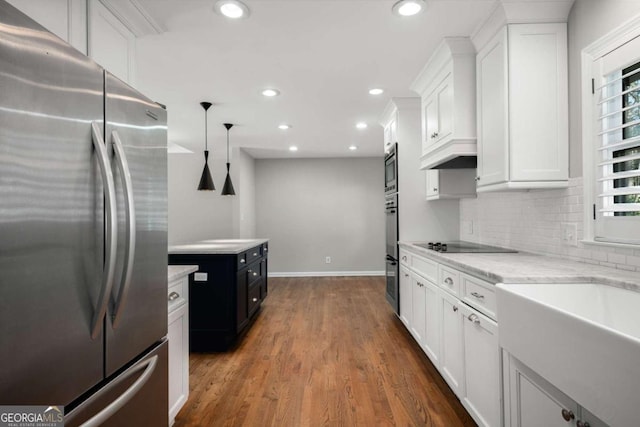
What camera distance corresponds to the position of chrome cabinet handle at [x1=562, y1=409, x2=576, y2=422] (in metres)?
1.07

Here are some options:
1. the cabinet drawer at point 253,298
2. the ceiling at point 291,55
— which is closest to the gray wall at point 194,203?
the ceiling at point 291,55

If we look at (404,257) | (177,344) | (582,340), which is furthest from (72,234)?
(404,257)

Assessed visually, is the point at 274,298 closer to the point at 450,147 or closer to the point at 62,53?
the point at 450,147

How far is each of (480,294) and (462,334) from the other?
14.5 inches

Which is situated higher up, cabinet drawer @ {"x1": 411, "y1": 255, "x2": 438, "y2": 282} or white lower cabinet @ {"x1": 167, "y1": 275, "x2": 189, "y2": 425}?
cabinet drawer @ {"x1": 411, "y1": 255, "x2": 438, "y2": 282}

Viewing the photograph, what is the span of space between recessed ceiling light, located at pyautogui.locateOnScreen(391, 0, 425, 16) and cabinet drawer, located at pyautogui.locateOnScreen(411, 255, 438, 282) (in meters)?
1.60

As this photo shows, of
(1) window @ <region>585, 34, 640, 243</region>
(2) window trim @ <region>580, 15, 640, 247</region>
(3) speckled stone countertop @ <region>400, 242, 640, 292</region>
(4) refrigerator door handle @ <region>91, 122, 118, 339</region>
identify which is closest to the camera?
(4) refrigerator door handle @ <region>91, 122, 118, 339</region>

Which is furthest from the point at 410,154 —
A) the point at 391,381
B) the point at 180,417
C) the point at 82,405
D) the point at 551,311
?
the point at 82,405

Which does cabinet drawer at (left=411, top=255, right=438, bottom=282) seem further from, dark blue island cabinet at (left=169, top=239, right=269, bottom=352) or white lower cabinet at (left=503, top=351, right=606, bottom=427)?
dark blue island cabinet at (left=169, top=239, right=269, bottom=352)

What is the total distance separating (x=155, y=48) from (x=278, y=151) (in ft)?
12.3

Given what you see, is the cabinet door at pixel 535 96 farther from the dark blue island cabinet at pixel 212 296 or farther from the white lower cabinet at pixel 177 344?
the dark blue island cabinet at pixel 212 296

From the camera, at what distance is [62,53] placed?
89cm

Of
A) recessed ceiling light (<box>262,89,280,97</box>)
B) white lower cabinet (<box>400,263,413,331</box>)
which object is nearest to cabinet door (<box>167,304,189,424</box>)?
white lower cabinet (<box>400,263,413,331</box>)

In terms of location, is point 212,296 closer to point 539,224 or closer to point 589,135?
point 539,224
